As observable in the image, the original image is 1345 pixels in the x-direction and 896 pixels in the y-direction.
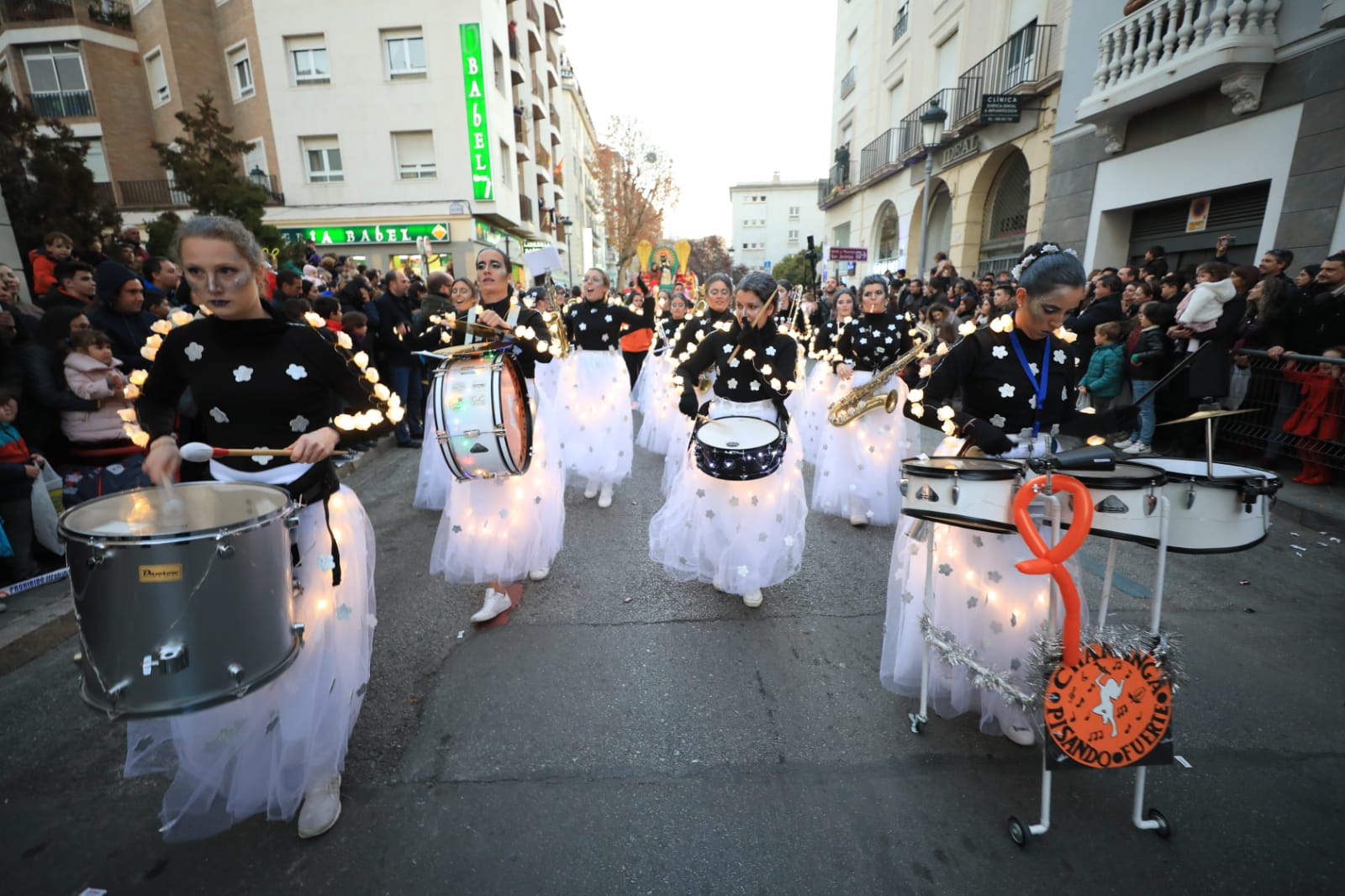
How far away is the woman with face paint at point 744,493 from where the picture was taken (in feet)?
13.2

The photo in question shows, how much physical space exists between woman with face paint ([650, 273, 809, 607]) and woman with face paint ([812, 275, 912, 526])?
1.58 metres

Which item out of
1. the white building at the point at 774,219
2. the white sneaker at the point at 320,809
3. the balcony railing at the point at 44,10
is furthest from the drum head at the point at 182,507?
the white building at the point at 774,219

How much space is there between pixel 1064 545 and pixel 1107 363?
7.13m

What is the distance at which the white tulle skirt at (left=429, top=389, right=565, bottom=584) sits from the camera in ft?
13.0

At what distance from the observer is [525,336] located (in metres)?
4.13

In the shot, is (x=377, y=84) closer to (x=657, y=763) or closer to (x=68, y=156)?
(x=68, y=156)

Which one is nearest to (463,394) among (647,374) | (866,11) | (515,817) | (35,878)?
(515,817)

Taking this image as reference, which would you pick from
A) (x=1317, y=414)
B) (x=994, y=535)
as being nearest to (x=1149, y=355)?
(x=1317, y=414)

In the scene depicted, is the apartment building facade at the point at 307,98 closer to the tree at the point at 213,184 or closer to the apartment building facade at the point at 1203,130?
the tree at the point at 213,184

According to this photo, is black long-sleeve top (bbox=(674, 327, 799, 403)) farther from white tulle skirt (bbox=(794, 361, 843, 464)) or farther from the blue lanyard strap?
white tulle skirt (bbox=(794, 361, 843, 464))

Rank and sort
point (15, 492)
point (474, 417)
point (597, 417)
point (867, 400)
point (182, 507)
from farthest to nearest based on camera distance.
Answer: point (597, 417) → point (867, 400) → point (15, 492) → point (474, 417) → point (182, 507)

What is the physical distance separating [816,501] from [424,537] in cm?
363

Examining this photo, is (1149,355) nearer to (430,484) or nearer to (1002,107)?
(430,484)

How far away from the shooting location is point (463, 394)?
130 inches
